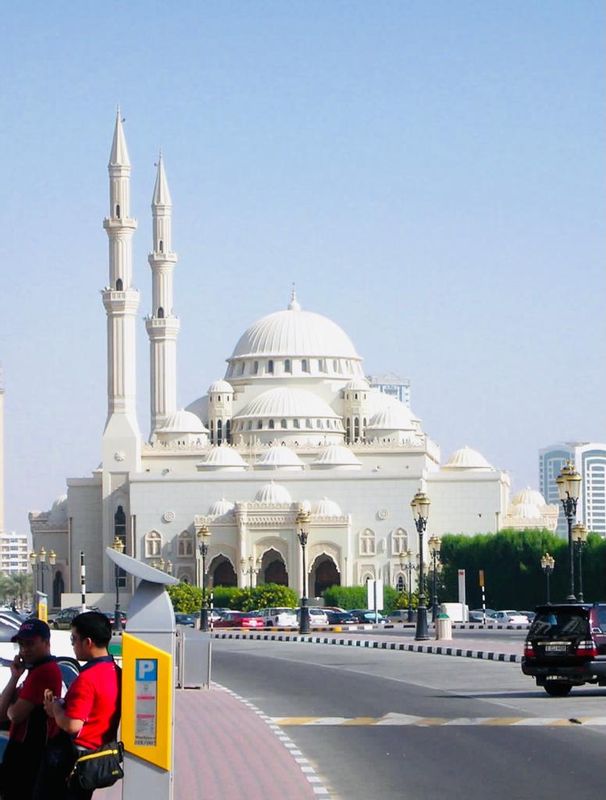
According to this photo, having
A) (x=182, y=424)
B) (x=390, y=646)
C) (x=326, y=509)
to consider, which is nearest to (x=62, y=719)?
(x=390, y=646)

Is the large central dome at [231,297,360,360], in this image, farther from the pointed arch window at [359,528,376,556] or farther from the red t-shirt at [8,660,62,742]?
the red t-shirt at [8,660,62,742]

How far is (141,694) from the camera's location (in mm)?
8828

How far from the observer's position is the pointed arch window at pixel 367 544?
292 ft

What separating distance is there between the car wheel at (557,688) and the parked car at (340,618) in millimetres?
40950

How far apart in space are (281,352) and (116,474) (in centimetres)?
1493

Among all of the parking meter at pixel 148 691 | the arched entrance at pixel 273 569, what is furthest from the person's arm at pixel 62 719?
the arched entrance at pixel 273 569

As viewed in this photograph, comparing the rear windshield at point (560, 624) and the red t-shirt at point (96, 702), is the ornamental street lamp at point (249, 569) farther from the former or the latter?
the red t-shirt at point (96, 702)

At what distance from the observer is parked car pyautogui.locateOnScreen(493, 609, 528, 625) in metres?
62.1

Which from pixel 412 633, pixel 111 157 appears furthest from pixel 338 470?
pixel 412 633

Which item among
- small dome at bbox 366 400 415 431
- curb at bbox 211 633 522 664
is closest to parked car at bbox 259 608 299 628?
curb at bbox 211 633 522 664

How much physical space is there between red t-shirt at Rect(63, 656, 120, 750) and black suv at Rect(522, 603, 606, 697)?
12823mm

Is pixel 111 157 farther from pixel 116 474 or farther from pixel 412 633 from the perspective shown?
pixel 412 633

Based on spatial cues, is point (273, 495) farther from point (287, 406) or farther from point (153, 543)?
point (287, 406)

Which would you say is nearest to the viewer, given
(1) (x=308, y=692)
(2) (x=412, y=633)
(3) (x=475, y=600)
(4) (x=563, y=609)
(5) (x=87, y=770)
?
(5) (x=87, y=770)
